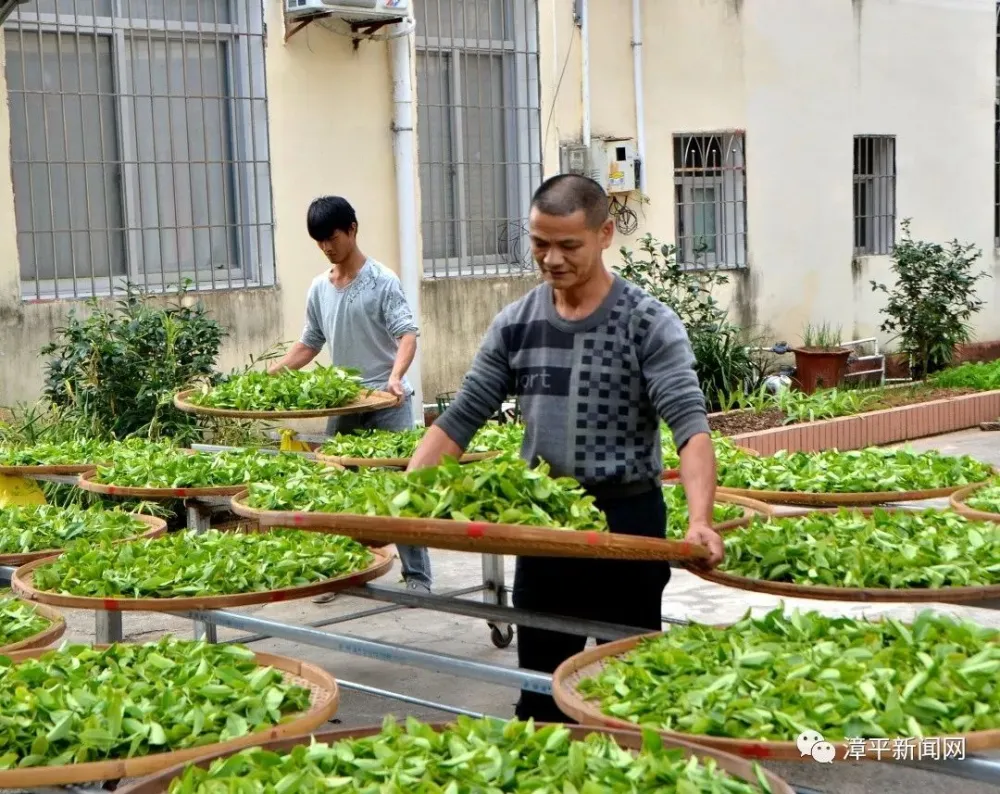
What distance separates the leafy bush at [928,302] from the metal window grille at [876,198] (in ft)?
3.02

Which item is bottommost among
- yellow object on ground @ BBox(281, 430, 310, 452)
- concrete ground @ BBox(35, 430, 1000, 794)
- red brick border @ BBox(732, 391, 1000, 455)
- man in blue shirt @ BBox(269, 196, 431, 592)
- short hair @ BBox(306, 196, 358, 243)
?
concrete ground @ BBox(35, 430, 1000, 794)

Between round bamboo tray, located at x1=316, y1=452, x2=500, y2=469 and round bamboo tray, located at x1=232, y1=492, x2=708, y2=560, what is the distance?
240 cm

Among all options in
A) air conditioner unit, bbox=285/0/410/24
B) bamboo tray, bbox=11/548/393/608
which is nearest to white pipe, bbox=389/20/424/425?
air conditioner unit, bbox=285/0/410/24

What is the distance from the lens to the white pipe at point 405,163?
1075cm

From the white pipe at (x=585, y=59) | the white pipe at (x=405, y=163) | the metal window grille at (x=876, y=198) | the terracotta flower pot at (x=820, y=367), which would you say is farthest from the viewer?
the metal window grille at (x=876, y=198)

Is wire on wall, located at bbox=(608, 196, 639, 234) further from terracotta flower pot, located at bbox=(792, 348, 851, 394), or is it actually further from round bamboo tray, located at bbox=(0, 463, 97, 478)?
round bamboo tray, located at bbox=(0, 463, 97, 478)

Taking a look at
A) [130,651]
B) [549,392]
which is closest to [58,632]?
[130,651]

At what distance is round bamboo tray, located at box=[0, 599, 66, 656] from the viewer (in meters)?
3.71

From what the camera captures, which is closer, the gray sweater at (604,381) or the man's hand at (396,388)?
the gray sweater at (604,381)

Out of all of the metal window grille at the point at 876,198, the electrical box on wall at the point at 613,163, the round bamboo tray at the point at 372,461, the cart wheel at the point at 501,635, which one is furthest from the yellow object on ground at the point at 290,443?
the metal window grille at the point at 876,198

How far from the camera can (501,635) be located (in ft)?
21.5

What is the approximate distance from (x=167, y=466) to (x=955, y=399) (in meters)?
8.46

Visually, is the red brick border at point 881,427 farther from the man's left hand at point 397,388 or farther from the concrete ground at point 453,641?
the man's left hand at point 397,388

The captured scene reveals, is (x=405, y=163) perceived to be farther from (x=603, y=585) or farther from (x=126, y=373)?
(x=603, y=585)
